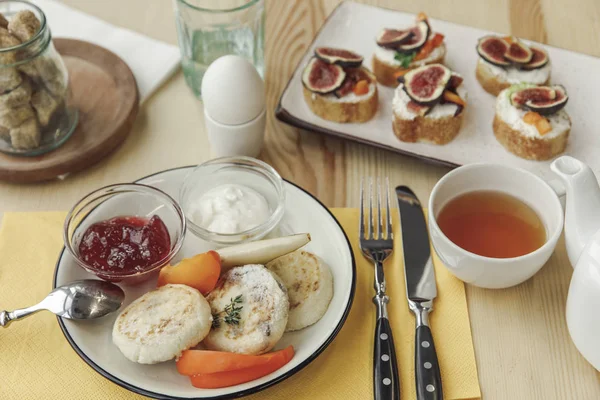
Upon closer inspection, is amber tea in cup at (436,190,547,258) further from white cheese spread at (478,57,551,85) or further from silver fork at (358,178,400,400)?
white cheese spread at (478,57,551,85)

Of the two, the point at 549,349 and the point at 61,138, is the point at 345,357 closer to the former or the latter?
the point at 549,349

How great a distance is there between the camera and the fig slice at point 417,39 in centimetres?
265

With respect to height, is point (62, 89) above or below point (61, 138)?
above

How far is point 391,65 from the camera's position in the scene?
2.63 meters

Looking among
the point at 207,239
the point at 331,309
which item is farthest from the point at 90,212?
the point at 331,309

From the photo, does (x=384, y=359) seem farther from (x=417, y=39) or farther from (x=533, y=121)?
(x=417, y=39)

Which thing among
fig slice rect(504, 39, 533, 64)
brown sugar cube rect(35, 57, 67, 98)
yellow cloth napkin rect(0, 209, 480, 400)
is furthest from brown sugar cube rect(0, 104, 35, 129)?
fig slice rect(504, 39, 533, 64)

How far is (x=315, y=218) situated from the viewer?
6.94ft

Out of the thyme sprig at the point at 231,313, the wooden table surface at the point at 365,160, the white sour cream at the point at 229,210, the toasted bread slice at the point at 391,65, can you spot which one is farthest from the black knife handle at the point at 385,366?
the toasted bread slice at the point at 391,65

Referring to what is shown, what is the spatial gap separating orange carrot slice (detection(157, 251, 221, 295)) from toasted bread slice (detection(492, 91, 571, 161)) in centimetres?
116

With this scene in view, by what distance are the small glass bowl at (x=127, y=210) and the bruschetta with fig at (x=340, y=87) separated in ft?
2.37

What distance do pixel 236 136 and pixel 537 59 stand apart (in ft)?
3.99

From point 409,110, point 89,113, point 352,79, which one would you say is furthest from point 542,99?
point 89,113

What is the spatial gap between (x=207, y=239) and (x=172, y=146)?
0.62 meters
